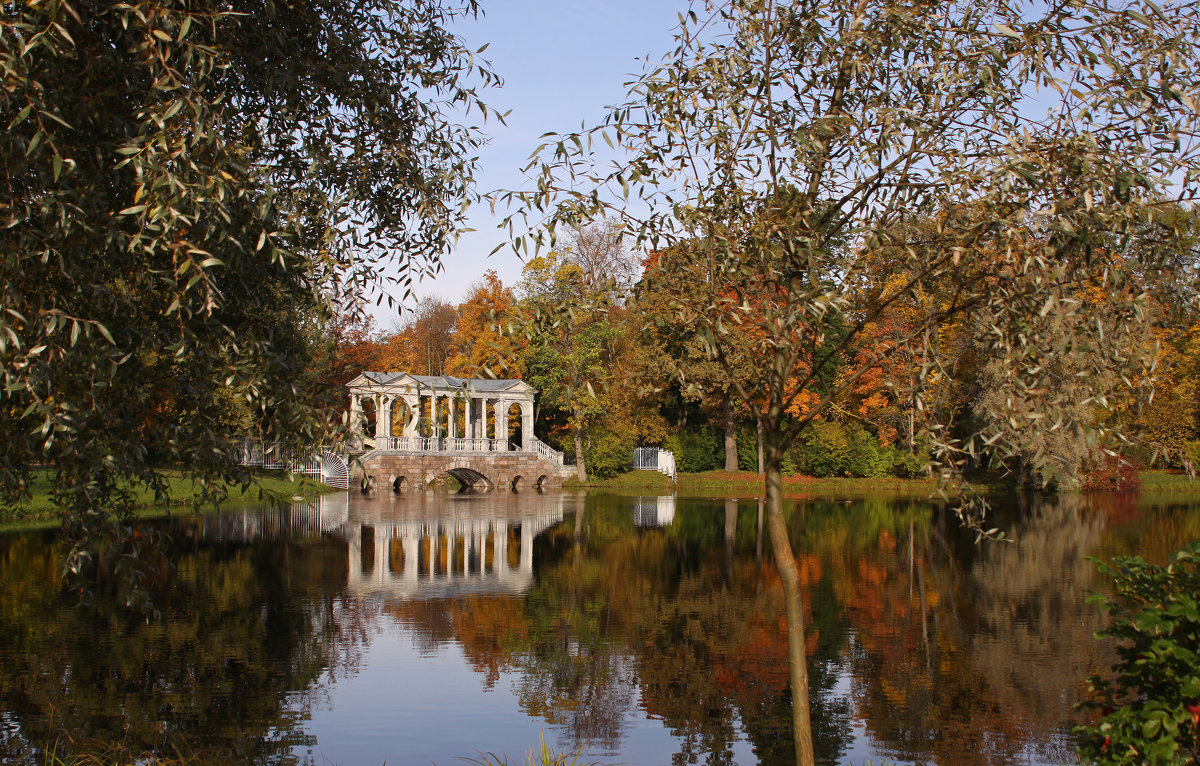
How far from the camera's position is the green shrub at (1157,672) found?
4.32 meters

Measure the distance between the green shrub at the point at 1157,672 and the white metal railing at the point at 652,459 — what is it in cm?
4348

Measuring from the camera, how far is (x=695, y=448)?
48.8m

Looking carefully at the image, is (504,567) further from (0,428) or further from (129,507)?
(0,428)

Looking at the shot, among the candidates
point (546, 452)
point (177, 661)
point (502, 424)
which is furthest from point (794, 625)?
point (502, 424)

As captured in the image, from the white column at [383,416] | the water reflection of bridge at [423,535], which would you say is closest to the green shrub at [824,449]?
the water reflection of bridge at [423,535]

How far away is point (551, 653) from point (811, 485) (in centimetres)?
3534

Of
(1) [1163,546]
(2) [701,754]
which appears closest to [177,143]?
(2) [701,754]

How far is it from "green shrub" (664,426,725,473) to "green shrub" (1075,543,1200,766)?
44.0 meters

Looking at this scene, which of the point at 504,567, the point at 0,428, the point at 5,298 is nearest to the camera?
the point at 5,298

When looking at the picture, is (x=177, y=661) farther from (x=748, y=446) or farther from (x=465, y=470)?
(x=748, y=446)

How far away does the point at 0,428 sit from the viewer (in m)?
4.74

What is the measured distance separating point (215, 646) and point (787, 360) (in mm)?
8743

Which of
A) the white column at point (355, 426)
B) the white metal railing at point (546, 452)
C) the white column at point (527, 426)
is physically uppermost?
the white column at point (527, 426)

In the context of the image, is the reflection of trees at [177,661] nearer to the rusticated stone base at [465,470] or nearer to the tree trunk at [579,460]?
the rusticated stone base at [465,470]
